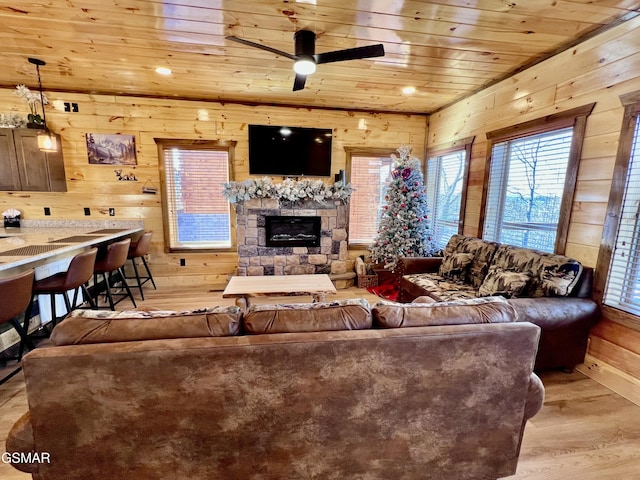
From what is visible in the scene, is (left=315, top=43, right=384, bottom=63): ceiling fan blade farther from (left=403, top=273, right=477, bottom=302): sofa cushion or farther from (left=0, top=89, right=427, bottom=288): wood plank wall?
(left=0, top=89, right=427, bottom=288): wood plank wall

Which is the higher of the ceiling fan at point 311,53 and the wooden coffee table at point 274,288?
the ceiling fan at point 311,53

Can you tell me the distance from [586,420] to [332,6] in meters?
3.35

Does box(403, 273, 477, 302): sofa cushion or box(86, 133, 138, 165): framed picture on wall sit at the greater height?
box(86, 133, 138, 165): framed picture on wall

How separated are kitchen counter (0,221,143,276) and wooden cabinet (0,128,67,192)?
0.57 metres

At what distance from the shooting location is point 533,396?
1459 millimetres

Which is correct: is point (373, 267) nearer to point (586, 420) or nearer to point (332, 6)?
point (586, 420)

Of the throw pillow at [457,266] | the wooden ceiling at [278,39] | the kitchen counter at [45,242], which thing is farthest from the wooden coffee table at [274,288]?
the wooden ceiling at [278,39]

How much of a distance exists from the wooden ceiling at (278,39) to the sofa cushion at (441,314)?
2097 mm

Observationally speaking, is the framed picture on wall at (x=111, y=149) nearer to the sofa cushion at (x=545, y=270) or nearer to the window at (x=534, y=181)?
the window at (x=534, y=181)

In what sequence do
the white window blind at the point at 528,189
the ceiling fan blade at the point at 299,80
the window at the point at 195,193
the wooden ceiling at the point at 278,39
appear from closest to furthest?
the wooden ceiling at the point at 278,39 → the ceiling fan blade at the point at 299,80 → the white window blind at the point at 528,189 → the window at the point at 195,193

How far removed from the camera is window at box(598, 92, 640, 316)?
7.12ft

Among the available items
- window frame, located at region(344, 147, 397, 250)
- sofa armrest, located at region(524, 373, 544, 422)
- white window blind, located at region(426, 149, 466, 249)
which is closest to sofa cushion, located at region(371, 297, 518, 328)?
sofa armrest, located at region(524, 373, 544, 422)

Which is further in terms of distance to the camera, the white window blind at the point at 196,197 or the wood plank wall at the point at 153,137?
the white window blind at the point at 196,197

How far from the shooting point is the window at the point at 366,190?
16.4ft
